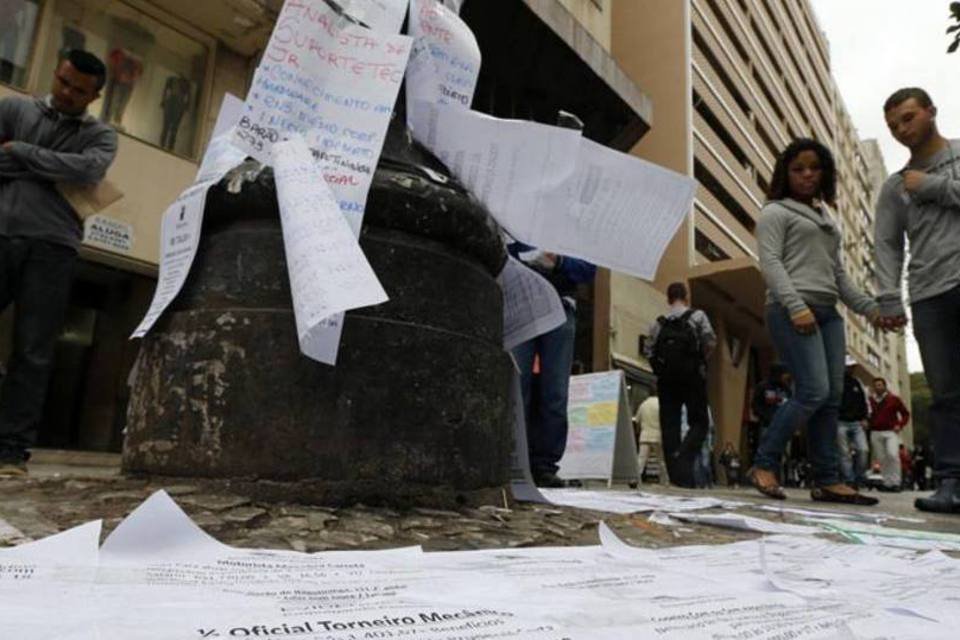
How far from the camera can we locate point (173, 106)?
25.9ft

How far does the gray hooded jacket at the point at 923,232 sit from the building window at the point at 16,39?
7.08 metres

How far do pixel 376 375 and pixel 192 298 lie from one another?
498 millimetres

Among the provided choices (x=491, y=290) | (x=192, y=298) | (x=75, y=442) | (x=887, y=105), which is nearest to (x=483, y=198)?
(x=491, y=290)

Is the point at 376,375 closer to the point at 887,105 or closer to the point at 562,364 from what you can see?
the point at 562,364

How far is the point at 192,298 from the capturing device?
1.73 metres

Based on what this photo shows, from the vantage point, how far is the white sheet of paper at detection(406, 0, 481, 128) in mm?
1949

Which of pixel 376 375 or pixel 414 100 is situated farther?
pixel 414 100

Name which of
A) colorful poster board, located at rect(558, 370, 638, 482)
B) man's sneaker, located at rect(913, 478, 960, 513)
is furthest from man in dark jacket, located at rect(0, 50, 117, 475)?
colorful poster board, located at rect(558, 370, 638, 482)

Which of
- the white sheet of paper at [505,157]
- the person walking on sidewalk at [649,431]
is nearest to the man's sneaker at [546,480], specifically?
the white sheet of paper at [505,157]

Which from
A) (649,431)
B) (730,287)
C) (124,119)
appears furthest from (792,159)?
(730,287)

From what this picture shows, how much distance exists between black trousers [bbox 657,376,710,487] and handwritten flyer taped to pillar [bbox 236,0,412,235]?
379 cm

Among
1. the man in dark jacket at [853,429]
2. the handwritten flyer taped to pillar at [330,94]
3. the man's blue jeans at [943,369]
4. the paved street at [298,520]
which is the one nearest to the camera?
the paved street at [298,520]

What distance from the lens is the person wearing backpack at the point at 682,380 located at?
5.07 metres

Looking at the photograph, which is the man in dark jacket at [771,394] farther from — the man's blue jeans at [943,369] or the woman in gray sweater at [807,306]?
the man's blue jeans at [943,369]
